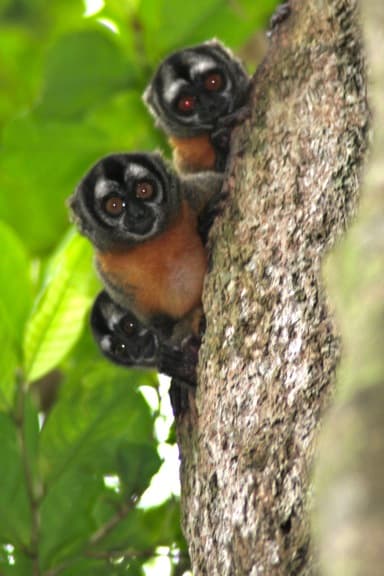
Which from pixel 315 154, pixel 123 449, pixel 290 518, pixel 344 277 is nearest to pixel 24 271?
pixel 123 449

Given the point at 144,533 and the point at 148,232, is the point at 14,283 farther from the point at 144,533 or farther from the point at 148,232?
the point at 144,533

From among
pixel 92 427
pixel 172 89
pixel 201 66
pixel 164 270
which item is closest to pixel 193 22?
pixel 201 66

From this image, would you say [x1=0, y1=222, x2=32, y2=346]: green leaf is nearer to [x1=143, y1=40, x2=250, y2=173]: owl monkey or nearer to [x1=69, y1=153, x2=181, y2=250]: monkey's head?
[x1=69, y1=153, x2=181, y2=250]: monkey's head

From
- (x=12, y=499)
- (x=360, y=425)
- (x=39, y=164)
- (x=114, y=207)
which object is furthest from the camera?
(x=39, y=164)

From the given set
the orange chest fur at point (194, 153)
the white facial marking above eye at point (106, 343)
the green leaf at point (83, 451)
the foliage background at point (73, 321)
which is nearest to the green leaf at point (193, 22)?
the foliage background at point (73, 321)

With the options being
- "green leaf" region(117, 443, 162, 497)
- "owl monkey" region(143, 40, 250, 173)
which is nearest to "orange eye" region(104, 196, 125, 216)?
"owl monkey" region(143, 40, 250, 173)
